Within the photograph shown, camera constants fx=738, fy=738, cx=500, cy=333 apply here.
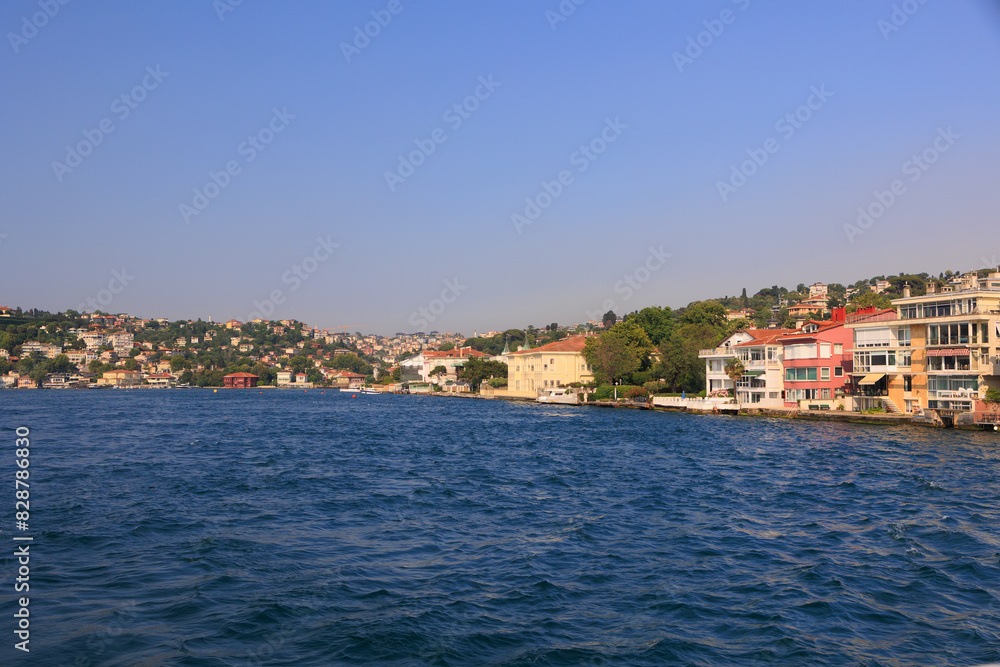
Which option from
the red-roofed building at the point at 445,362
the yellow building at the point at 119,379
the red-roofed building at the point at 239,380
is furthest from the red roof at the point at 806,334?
the yellow building at the point at 119,379

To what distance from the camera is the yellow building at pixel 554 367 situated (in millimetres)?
89812

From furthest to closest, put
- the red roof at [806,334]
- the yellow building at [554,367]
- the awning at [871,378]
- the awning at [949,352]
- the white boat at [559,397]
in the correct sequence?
the yellow building at [554,367] → the white boat at [559,397] → the red roof at [806,334] → the awning at [871,378] → the awning at [949,352]

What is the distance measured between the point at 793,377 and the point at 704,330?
21066 mm

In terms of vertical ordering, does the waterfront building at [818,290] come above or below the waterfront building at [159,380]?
above

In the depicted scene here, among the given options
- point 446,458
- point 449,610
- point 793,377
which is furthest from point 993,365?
point 449,610

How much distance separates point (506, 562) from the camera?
1253 centimetres

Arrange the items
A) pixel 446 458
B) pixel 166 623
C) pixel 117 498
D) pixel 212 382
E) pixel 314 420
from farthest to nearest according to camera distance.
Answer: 1. pixel 212 382
2. pixel 314 420
3. pixel 446 458
4. pixel 117 498
5. pixel 166 623

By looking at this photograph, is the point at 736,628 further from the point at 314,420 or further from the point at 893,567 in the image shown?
the point at 314,420

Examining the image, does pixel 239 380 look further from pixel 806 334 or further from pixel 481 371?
pixel 806 334

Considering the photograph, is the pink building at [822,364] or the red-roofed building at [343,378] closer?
the pink building at [822,364]

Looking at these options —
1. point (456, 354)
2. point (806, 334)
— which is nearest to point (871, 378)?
point (806, 334)

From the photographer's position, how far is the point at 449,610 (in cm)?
1002

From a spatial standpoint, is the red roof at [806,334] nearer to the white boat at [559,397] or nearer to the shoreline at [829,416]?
the shoreline at [829,416]

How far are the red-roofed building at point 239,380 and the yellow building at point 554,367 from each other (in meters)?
91.0
